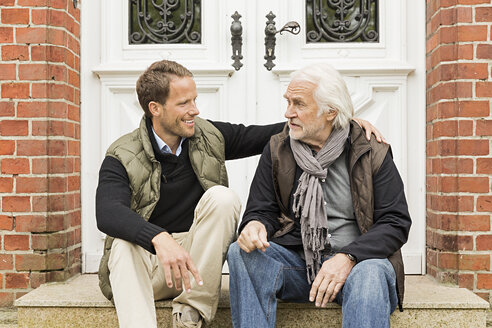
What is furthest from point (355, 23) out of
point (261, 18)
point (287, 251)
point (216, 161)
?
point (287, 251)

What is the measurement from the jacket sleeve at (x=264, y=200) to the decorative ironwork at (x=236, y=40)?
37.8 inches

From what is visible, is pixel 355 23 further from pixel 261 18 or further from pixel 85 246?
pixel 85 246

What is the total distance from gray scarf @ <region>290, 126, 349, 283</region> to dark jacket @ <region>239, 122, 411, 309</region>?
66mm

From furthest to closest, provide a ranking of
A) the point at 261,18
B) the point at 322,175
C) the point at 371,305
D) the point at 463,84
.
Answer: the point at 261,18, the point at 463,84, the point at 322,175, the point at 371,305

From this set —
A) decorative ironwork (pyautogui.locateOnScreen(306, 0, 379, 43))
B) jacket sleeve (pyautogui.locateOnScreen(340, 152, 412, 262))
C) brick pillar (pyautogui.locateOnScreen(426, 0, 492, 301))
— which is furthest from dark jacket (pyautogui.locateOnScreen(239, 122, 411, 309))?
decorative ironwork (pyautogui.locateOnScreen(306, 0, 379, 43))

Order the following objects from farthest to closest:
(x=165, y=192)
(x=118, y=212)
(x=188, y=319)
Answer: (x=165, y=192) → (x=188, y=319) → (x=118, y=212)

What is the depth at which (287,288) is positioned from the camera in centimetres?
272

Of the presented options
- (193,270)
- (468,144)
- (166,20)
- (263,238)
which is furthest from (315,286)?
(166,20)

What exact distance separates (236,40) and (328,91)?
106cm

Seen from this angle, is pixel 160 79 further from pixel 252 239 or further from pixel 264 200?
pixel 252 239

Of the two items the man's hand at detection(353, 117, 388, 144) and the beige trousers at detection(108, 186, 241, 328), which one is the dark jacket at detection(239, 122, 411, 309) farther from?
the beige trousers at detection(108, 186, 241, 328)

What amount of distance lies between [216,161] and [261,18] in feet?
3.82

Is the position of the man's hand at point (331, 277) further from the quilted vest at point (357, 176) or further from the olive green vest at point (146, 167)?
the olive green vest at point (146, 167)

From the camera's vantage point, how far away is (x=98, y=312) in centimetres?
294
